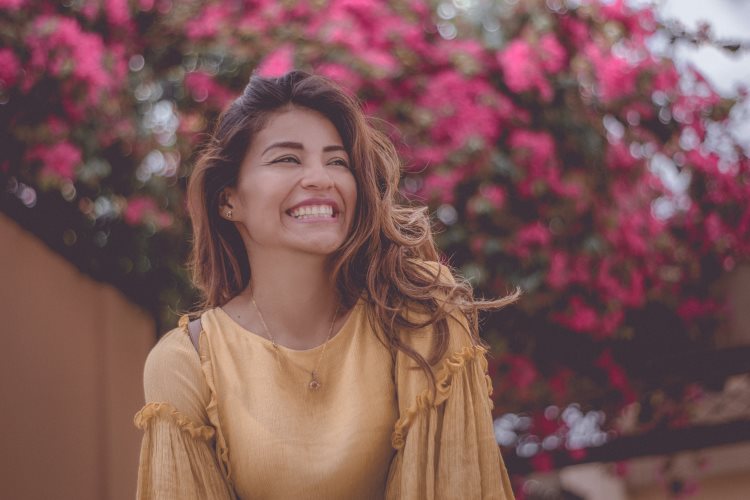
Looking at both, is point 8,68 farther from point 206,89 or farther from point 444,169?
point 444,169

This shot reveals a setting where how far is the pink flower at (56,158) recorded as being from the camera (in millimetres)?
4094

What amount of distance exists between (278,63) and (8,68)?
3.52 ft

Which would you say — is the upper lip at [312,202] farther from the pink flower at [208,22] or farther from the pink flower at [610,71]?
the pink flower at [610,71]

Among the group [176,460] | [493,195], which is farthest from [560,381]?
[176,460]

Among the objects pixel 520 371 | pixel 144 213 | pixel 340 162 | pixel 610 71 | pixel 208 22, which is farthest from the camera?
pixel 520 371

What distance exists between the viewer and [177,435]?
2416mm

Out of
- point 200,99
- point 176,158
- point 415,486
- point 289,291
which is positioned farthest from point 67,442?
point 415,486

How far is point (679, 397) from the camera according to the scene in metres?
5.43

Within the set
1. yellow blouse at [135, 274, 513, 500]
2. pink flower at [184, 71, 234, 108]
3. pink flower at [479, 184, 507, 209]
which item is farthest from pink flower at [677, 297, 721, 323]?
yellow blouse at [135, 274, 513, 500]

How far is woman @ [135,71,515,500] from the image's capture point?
2396 mm

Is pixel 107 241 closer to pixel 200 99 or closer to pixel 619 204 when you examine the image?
pixel 200 99

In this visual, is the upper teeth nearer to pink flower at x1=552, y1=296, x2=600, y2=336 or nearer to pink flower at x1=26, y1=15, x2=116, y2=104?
pink flower at x1=26, y1=15, x2=116, y2=104

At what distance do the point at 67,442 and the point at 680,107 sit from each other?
10.3 ft

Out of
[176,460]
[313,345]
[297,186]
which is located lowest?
[176,460]
